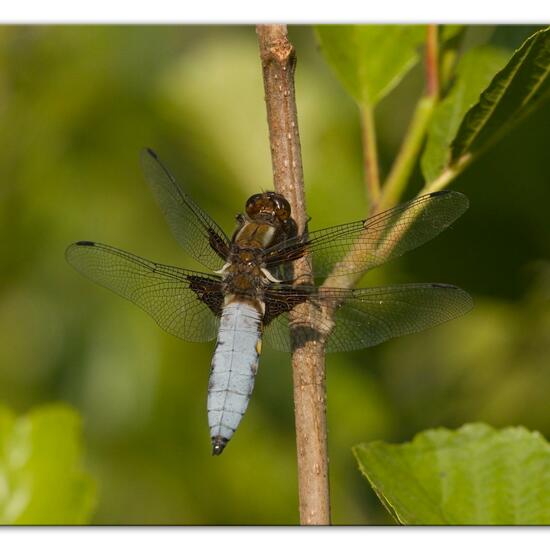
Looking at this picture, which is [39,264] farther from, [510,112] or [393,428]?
[510,112]

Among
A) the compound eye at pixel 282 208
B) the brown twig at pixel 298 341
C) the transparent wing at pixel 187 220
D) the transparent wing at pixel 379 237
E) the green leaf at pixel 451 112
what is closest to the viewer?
the brown twig at pixel 298 341

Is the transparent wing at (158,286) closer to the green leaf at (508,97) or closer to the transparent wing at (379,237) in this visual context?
the transparent wing at (379,237)

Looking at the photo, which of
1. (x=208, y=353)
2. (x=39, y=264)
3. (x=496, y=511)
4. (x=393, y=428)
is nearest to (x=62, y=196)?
(x=39, y=264)

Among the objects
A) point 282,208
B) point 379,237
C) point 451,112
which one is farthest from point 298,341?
point 451,112

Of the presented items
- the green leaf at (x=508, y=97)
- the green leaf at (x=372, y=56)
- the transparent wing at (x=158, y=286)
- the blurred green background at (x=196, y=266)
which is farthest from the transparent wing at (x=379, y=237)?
the blurred green background at (x=196, y=266)

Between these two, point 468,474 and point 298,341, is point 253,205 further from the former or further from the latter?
point 468,474

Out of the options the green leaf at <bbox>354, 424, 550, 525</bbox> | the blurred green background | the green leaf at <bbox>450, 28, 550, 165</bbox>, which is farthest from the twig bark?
the blurred green background
